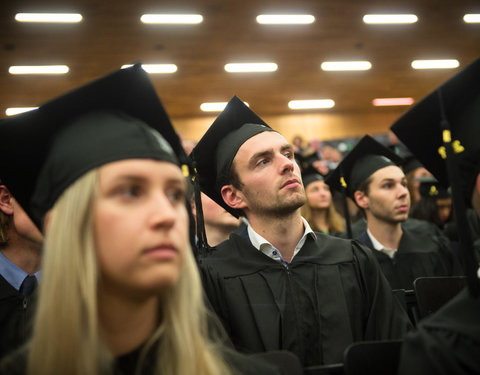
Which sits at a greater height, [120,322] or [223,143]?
[223,143]

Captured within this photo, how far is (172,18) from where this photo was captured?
22.8ft

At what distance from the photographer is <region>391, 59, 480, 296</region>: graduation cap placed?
1.67 metres

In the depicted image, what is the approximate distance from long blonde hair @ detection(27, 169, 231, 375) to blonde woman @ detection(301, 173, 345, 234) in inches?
165

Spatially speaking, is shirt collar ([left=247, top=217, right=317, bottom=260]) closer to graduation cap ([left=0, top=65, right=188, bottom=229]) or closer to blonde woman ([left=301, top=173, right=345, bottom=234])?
graduation cap ([left=0, top=65, right=188, bottom=229])

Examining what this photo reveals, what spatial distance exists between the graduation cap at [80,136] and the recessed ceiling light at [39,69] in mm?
7121

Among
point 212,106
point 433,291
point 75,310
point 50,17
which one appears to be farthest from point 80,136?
point 212,106

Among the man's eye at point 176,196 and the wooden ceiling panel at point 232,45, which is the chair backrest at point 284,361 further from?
the wooden ceiling panel at point 232,45

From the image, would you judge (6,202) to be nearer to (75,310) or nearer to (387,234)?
(75,310)

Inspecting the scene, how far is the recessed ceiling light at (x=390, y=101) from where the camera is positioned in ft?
38.3

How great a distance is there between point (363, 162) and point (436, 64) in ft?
21.8

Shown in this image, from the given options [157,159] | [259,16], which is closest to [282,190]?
[157,159]

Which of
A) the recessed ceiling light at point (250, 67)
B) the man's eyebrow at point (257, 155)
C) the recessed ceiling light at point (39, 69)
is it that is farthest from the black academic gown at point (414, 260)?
the recessed ceiling light at point (39, 69)

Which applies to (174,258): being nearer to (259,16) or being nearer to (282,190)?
(282,190)

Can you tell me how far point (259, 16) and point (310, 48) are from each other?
5.48 ft
